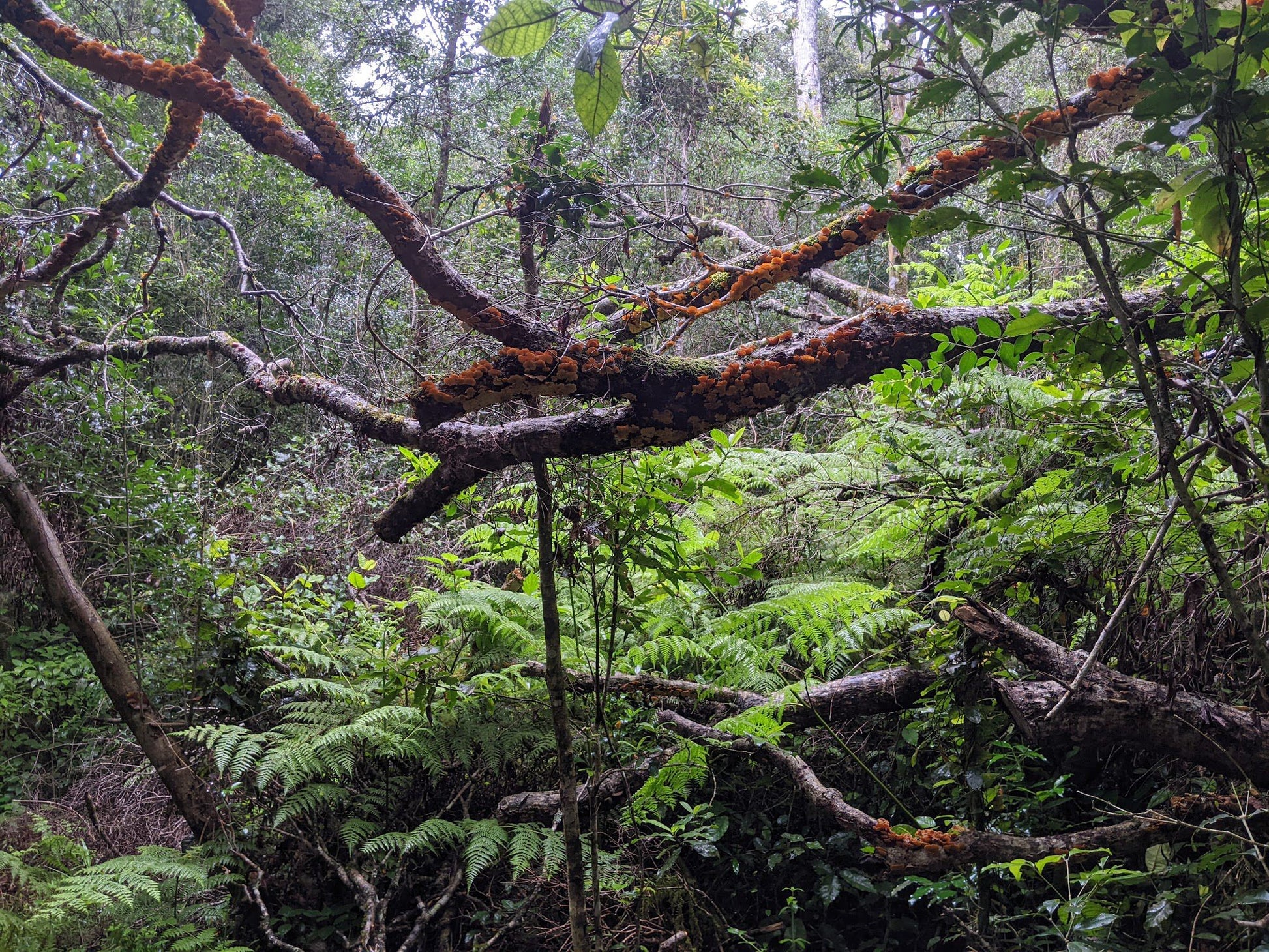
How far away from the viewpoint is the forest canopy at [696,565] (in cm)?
131

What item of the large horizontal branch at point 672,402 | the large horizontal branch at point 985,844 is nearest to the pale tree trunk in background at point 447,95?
the large horizontal branch at point 672,402

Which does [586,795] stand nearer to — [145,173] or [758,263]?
[758,263]

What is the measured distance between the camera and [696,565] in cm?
274

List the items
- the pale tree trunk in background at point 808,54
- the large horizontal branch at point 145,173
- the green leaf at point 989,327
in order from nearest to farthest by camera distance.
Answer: the green leaf at point 989,327, the large horizontal branch at point 145,173, the pale tree trunk in background at point 808,54

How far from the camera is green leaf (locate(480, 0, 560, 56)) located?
892 mm

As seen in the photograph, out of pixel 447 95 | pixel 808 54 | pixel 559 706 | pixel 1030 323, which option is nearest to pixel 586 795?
pixel 559 706

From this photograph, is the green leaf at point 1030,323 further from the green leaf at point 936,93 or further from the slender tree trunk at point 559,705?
the slender tree trunk at point 559,705

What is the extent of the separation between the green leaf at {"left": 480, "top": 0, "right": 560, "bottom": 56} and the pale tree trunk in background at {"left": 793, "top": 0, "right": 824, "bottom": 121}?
497 inches

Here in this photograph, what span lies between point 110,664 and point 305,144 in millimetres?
2529

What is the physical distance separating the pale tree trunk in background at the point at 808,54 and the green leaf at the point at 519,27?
1263 centimetres

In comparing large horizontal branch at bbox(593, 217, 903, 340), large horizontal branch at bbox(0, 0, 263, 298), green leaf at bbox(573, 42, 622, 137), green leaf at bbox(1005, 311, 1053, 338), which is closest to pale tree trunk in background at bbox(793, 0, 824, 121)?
large horizontal branch at bbox(593, 217, 903, 340)

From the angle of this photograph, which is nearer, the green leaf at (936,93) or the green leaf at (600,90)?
the green leaf at (600,90)

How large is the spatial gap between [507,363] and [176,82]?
1986 millimetres

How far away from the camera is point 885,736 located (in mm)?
3025
